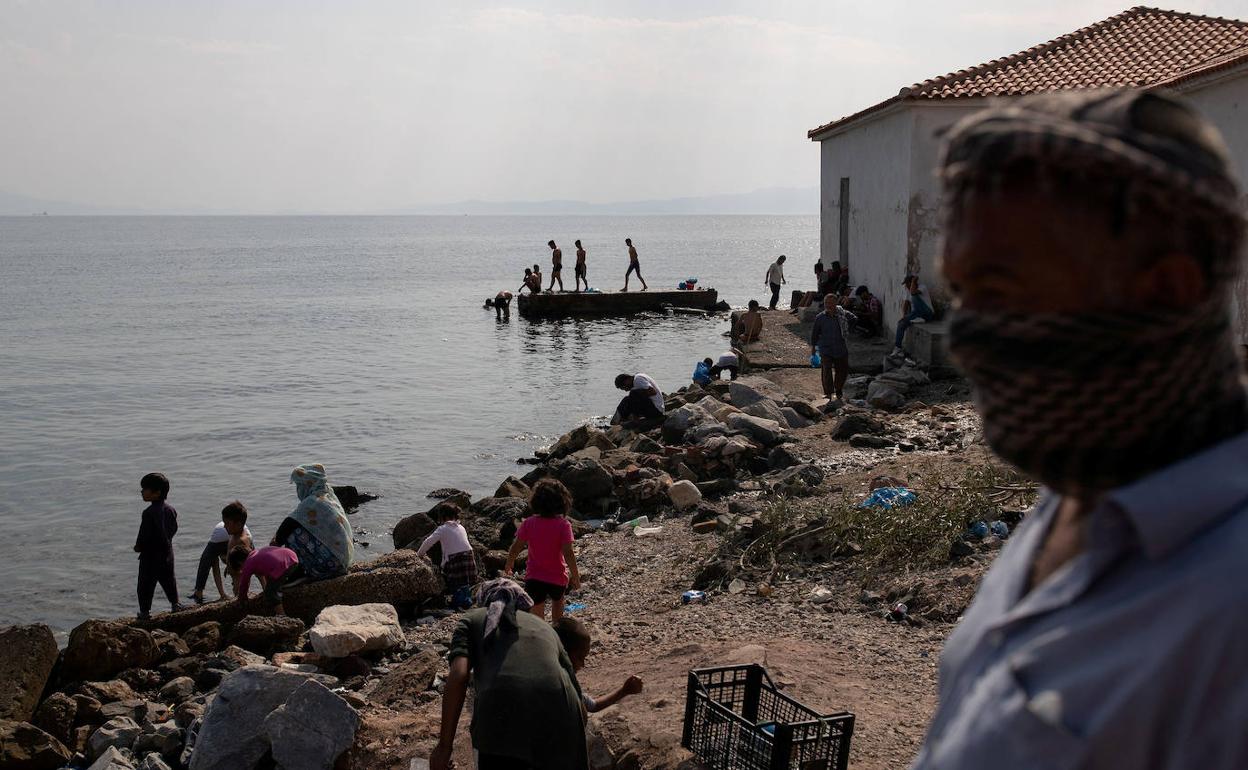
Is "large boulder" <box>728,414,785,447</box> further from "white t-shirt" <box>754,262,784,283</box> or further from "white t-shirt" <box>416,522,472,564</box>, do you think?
"white t-shirt" <box>754,262,784,283</box>

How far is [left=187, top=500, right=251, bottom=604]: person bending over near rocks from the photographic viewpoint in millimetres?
11008

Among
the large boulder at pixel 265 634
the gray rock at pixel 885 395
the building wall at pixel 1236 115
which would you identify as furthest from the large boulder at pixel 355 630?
the building wall at pixel 1236 115

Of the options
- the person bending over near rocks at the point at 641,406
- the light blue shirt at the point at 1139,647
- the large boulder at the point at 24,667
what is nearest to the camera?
the light blue shirt at the point at 1139,647

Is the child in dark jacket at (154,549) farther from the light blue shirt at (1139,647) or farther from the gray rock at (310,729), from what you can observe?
the light blue shirt at (1139,647)

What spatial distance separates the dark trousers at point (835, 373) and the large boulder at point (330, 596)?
307 inches

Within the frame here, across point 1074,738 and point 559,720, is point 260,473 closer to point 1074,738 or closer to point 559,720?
point 559,720

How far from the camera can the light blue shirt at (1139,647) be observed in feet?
3.14

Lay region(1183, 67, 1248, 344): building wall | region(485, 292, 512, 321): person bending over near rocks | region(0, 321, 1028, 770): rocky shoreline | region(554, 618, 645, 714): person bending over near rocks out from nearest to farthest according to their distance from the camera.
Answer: region(554, 618, 645, 714): person bending over near rocks → region(0, 321, 1028, 770): rocky shoreline → region(1183, 67, 1248, 344): building wall → region(485, 292, 512, 321): person bending over near rocks

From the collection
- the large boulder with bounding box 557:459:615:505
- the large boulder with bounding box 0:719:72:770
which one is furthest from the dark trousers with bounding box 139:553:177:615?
the large boulder with bounding box 557:459:615:505

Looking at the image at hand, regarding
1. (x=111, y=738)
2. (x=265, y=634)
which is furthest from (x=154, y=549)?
(x=111, y=738)

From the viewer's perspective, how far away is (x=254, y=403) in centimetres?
2577

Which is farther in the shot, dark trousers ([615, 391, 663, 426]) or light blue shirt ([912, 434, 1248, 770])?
dark trousers ([615, 391, 663, 426])

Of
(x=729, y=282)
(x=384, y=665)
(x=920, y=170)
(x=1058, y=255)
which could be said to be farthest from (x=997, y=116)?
(x=729, y=282)

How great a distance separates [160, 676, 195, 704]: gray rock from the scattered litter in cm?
535
